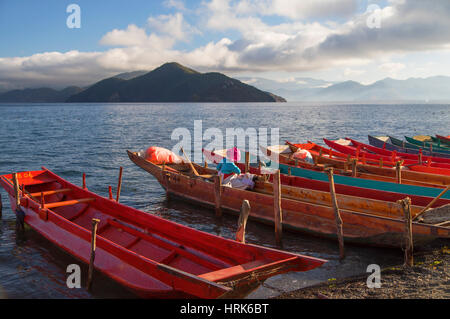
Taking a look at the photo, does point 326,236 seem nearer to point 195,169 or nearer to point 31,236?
point 195,169

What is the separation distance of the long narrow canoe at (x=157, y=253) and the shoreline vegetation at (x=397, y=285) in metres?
1.09

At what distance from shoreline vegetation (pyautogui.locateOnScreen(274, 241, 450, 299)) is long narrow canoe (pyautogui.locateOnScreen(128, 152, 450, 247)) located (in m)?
0.92

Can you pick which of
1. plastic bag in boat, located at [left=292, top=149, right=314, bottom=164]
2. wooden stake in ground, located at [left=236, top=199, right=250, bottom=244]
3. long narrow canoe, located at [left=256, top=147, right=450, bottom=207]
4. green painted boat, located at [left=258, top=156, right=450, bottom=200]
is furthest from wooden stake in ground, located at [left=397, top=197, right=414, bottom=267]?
plastic bag in boat, located at [left=292, top=149, right=314, bottom=164]

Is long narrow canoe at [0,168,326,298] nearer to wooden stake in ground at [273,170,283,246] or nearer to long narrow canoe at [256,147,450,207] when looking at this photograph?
wooden stake in ground at [273,170,283,246]

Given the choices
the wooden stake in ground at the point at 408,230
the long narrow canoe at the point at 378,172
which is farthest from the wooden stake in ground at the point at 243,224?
the long narrow canoe at the point at 378,172

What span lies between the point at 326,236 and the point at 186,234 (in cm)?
476

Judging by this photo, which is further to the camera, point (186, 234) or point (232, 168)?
point (232, 168)

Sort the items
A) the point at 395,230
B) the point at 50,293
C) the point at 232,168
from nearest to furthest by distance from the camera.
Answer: the point at 50,293 → the point at 395,230 → the point at 232,168

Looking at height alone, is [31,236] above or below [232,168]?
below

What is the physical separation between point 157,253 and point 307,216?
196 inches

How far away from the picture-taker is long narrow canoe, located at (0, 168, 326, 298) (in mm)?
6633
